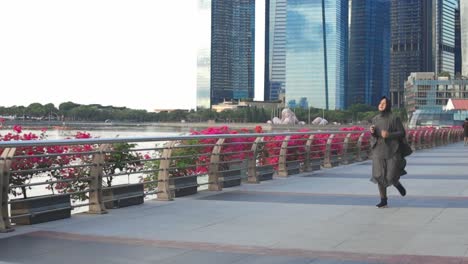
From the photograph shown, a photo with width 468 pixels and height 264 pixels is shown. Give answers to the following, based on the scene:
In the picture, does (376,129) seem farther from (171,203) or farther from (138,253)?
(138,253)

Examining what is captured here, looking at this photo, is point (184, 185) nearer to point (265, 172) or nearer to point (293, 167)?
point (265, 172)

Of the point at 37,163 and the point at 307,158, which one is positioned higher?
the point at 37,163

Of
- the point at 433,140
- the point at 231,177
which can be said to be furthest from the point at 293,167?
the point at 433,140

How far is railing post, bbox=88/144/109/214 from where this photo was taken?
10125 millimetres

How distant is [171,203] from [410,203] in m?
4.08

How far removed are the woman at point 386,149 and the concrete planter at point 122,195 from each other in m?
3.93

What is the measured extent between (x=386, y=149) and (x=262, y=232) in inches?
142

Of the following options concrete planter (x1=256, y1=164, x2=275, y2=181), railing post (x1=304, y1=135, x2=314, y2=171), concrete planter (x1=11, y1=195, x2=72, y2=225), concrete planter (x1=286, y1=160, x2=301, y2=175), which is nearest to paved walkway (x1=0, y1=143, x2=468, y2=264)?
concrete planter (x1=11, y1=195, x2=72, y2=225)

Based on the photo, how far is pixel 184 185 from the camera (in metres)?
12.7

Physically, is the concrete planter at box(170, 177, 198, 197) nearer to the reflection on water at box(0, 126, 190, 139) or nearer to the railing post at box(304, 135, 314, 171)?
the reflection on water at box(0, 126, 190, 139)

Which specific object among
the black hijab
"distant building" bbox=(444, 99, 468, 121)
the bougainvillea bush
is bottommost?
the bougainvillea bush

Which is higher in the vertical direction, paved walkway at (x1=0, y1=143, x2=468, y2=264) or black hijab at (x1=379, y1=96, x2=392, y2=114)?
black hijab at (x1=379, y1=96, x2=392, y2=114)

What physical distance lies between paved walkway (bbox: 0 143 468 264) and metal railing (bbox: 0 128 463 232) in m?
0.37

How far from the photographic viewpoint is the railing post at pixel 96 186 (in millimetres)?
10125
